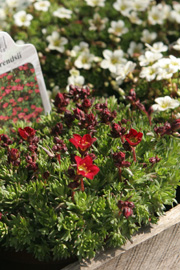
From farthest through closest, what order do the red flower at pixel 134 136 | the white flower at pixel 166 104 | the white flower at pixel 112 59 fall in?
the white flower at pixel 112 59
the white flower at pixel 166 104
the red flower at pixel 134 136

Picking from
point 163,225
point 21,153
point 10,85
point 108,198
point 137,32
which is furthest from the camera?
point 137,32

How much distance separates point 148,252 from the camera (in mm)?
1710

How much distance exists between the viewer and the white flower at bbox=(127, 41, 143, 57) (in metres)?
2.74

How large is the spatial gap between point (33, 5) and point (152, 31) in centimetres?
86

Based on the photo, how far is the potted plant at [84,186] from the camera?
1.53 metres

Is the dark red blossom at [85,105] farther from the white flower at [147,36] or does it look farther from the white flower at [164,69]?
the white flower at [147,36]

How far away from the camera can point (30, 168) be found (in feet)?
5.42

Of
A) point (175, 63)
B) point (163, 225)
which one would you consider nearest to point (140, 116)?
point (175, 63)

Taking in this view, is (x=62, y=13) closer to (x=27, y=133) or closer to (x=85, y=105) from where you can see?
(x=85, y=105)

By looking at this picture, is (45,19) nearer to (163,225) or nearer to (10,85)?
(10,85)

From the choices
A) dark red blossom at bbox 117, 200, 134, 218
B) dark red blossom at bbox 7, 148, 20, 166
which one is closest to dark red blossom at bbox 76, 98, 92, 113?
dark red blossom at bbox 7, 148, 20, 166

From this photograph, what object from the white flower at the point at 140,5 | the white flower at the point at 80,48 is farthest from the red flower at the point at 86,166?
the white flower at the point at 140,5

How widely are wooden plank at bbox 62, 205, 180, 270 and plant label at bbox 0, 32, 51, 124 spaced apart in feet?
2.70

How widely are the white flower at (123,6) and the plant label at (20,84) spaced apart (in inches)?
40.7
